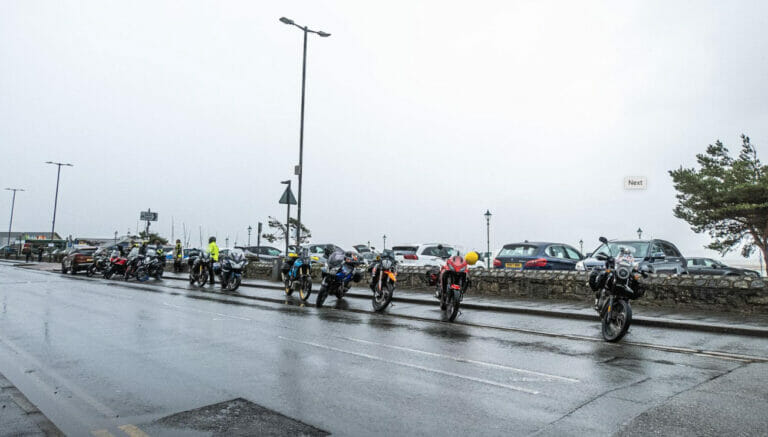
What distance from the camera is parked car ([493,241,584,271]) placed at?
1590 centimetres

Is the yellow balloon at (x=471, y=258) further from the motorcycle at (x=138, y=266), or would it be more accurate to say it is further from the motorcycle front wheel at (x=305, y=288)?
the motorcycle at (x=138, y=266)

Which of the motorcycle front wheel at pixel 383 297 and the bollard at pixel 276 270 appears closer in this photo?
the motorcycle front wheel at pixel 383 297

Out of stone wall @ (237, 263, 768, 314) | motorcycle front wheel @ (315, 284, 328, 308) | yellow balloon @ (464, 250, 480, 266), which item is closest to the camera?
yellow balloon @ (464, 250, 480, 266)

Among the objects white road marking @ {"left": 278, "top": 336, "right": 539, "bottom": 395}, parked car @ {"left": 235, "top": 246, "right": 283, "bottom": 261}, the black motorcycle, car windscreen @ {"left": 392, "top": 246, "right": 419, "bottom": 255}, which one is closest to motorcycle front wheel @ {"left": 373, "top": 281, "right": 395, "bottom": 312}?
white road marking @ {"left": 278, "top": 336, "right": 539, "bottom": 395}

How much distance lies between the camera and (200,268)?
832 inches

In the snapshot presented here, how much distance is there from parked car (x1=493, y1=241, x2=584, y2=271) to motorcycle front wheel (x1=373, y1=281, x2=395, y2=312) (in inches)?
220

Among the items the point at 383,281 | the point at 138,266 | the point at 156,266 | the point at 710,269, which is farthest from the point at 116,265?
the point at 710,269

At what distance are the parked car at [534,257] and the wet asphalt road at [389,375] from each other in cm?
564

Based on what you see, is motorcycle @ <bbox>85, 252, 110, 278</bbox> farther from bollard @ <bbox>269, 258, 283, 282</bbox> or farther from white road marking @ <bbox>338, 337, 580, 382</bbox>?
white road marking @ <bbox>338, 337, 580, 382</bbox>

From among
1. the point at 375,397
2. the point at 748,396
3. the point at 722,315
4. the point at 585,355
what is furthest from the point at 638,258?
the point at 375,397

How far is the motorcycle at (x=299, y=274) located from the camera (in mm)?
14375

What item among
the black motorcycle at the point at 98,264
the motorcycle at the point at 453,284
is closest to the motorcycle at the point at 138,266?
the black motorcycle at the point at 98,264

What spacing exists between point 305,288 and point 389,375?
8937mm

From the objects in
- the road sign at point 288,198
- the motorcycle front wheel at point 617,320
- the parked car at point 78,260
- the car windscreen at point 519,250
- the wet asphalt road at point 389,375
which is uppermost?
the road sign at point 288,198
